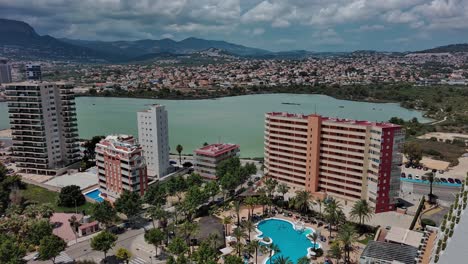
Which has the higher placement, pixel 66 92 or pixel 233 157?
pixel 66 92

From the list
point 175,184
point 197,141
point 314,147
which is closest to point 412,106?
point 197,141

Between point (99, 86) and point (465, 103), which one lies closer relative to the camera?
point (465, 103)

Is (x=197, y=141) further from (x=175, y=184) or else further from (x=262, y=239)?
(x=262, y=239)

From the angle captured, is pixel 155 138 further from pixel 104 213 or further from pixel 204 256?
pixel 204 256

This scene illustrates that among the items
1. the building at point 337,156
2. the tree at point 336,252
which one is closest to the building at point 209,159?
the building at point 337,156

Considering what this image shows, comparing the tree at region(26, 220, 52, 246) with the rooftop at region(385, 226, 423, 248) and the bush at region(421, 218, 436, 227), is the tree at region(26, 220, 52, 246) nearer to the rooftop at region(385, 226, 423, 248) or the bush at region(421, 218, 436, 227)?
the rooftop at region(385, 226, 423, 248)
